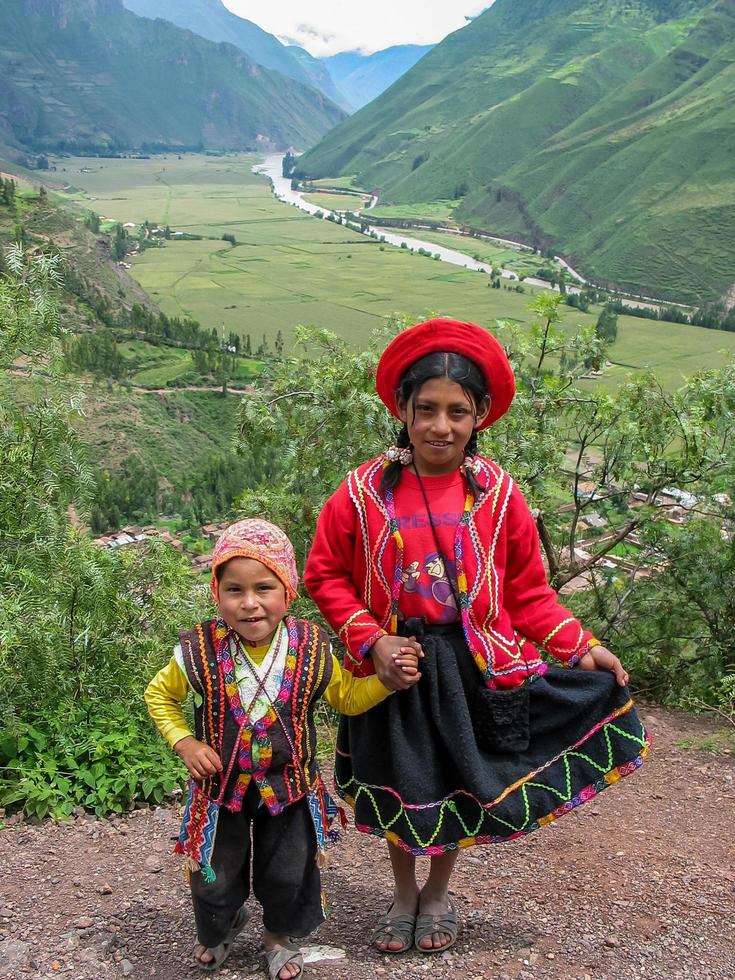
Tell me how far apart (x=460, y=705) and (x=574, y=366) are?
3.76 metres

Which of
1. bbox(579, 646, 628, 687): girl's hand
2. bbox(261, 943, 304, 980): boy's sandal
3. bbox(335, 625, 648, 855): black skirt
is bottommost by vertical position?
bbox(261, 943, 304, 980): boy's sandal

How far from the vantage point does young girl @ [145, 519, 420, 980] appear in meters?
2.21

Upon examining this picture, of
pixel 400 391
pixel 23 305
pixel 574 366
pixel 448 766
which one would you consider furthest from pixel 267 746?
pixel 574 366

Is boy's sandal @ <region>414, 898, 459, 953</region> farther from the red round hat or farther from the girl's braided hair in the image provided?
the red round hat

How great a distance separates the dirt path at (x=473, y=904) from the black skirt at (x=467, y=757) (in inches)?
17.8

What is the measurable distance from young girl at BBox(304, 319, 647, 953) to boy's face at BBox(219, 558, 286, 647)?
0.66 feet

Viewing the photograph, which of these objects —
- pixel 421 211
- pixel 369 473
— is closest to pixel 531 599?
pixel 369 473

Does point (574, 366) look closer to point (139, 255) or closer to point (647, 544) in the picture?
point (647, 544)

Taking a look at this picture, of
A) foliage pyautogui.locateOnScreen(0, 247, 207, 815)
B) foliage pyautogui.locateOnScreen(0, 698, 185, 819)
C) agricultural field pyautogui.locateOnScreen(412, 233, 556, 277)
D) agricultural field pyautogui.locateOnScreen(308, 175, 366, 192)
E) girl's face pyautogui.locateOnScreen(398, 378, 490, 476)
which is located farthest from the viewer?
agricultural field pyautogui.locateOnScreen(308, 175, 366, 192)

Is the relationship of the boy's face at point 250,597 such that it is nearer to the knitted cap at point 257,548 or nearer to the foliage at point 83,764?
the knitted cap at point 257,548

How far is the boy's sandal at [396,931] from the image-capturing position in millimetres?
2559

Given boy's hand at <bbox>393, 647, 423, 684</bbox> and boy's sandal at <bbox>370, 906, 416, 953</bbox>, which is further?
boy's sandal at <bbox>370, 906, 416, 953</bbox>

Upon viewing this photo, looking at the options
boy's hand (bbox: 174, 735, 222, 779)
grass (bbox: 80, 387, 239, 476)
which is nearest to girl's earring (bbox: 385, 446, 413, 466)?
boy's hand (bbox: 174, 735, 222, 779)

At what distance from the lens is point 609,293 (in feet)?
226
